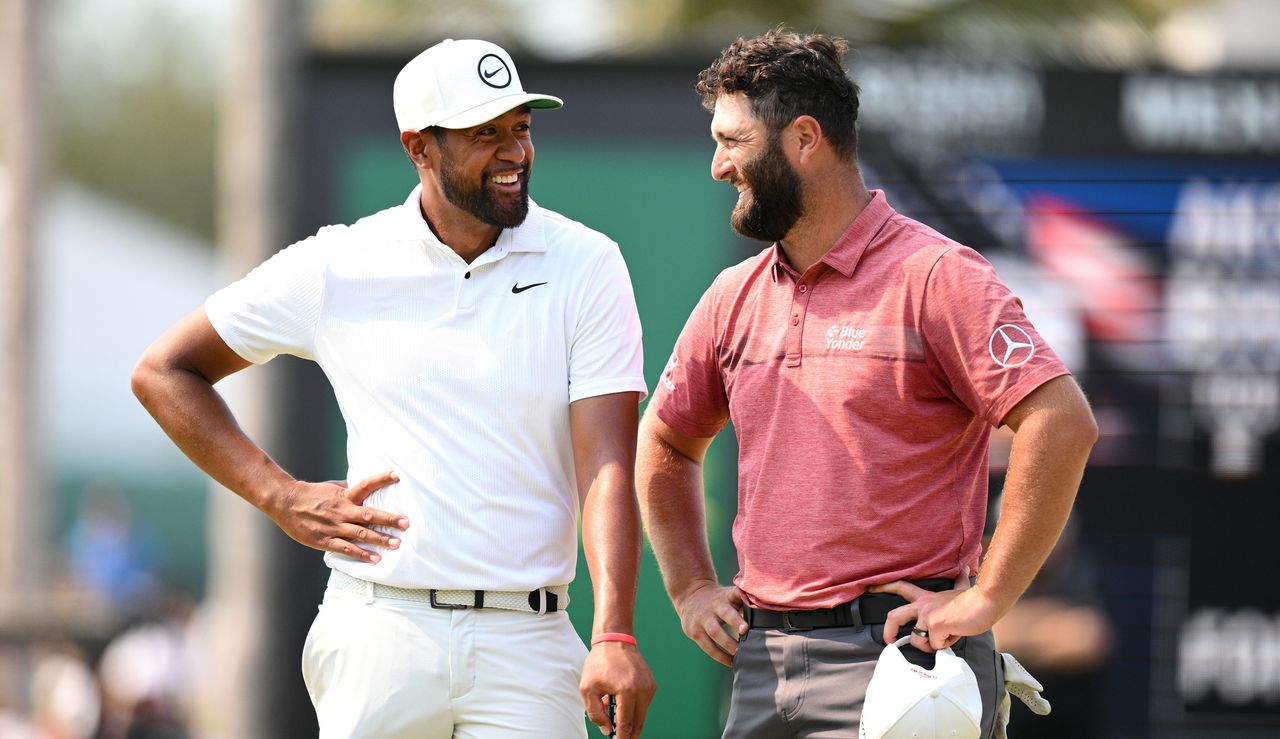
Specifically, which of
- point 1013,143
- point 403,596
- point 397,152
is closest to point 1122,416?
point 1013,143

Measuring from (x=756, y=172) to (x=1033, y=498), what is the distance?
2.79ft

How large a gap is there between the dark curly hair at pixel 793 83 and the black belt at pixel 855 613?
887mm

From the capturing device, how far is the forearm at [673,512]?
13.5 ft

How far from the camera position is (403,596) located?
3.95m

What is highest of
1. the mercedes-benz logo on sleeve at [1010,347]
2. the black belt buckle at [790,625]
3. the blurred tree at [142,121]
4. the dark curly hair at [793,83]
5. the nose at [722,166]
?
the blurred tree at [142,121]

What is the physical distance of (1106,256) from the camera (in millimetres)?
7473

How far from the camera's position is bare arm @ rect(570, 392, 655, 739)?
12.4 ft

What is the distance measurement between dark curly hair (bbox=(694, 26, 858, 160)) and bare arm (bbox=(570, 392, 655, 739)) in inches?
27.7

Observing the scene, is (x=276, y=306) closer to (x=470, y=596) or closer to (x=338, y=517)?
(x=338, y=517)

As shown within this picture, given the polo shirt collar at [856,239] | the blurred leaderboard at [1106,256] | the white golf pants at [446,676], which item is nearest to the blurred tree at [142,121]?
the blurred leaderboard at [1106,256]

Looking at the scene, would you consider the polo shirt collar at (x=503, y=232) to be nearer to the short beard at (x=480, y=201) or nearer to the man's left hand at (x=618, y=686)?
the short beard at (x=480, y=201)

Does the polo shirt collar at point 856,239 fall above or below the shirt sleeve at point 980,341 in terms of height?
above

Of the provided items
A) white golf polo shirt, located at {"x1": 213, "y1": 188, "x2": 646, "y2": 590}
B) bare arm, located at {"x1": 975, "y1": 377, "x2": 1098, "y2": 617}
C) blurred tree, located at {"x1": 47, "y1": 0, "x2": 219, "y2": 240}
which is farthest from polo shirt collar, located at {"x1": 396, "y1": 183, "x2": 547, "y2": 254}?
blurred tree, located at {"x1": 47, "y1": 0, "x2": 219, "y2": 240}

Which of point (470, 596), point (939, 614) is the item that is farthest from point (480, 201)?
point (939, 614)
